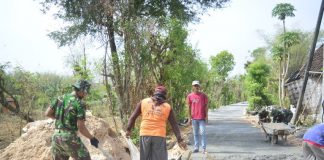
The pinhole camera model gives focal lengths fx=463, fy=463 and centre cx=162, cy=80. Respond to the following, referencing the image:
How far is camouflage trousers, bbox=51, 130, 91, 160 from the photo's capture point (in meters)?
6.66

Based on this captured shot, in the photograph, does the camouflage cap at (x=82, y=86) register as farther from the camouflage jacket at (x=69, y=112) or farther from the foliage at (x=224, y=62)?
the foliage at (x=224, y=62)

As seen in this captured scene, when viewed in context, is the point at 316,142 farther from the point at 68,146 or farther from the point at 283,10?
the point at 283,10

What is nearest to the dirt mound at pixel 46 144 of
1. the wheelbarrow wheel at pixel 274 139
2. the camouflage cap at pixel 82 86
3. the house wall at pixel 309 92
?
the camouflage cap at pixel 82 86

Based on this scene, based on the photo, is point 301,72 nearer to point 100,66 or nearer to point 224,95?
point 100,66

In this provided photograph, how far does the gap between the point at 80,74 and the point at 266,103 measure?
23.9 metres

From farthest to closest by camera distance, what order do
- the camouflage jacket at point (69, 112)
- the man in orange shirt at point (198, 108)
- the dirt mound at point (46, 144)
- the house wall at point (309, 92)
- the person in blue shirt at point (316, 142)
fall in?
the house wall at point (309, 92), the man in orange shirt at point (198, 108), the dirt mound at point (46, 144), the camouflage jacket at point (69, 112), the person in blue shirt at point (316, 142)

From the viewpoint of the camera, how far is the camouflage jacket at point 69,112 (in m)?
6.64

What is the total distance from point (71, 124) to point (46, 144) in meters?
4.15

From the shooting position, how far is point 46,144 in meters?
10.5

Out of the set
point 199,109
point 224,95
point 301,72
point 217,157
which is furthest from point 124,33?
point 224,95

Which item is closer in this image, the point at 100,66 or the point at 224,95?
the point at 100,66

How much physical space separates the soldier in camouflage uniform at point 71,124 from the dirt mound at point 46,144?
132 inches

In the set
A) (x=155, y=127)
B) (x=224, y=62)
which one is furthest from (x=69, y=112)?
(x=224, y=62)

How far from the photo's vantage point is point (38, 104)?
1780 cm
